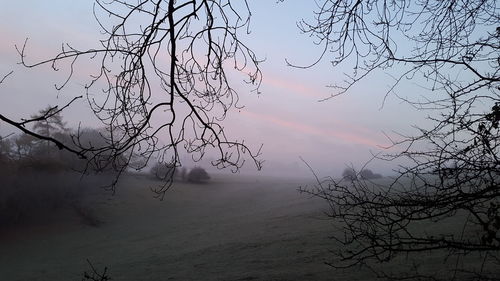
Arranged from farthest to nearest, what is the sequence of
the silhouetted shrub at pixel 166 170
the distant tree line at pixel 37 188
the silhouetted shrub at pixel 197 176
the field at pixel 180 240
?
the silhouetted shrub at pixel 197 176 < the distant tree line at pixel 37 188 < the field at pixel 180 240 < the silhouetted shrub at pixel 166 170

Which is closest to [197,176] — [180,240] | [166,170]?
[180,240]

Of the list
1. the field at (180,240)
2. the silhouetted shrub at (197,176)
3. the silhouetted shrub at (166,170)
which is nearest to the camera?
the silhouetted shrub at (166,170)

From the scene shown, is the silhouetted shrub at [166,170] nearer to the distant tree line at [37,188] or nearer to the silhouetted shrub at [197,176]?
the distant tree line at [37,188]

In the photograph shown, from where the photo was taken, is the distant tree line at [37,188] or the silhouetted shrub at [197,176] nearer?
the distant tree line at [37,188]

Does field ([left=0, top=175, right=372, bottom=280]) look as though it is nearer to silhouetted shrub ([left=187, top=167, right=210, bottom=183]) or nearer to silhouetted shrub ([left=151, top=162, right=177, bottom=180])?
silhouetted shrub ([left=187, top=167, right=210, bottom=183])

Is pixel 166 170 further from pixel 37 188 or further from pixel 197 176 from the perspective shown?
pixel 197 176

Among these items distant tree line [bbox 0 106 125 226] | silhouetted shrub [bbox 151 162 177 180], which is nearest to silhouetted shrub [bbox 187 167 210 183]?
distant tree line [bbox 0 106 125 226]

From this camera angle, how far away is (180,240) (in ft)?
86.9

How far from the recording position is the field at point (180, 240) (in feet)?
50.4

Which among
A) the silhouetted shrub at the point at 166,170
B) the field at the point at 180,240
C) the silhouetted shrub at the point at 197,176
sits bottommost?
the field at the point at 180,240

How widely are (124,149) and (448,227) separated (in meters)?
13.1

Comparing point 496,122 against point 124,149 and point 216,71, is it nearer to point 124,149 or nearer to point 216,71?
point 216,71

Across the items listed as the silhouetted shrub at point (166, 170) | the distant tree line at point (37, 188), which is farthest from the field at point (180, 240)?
the silhouetted shrub at point (166, 170)

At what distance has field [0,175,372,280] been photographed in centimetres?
1537
